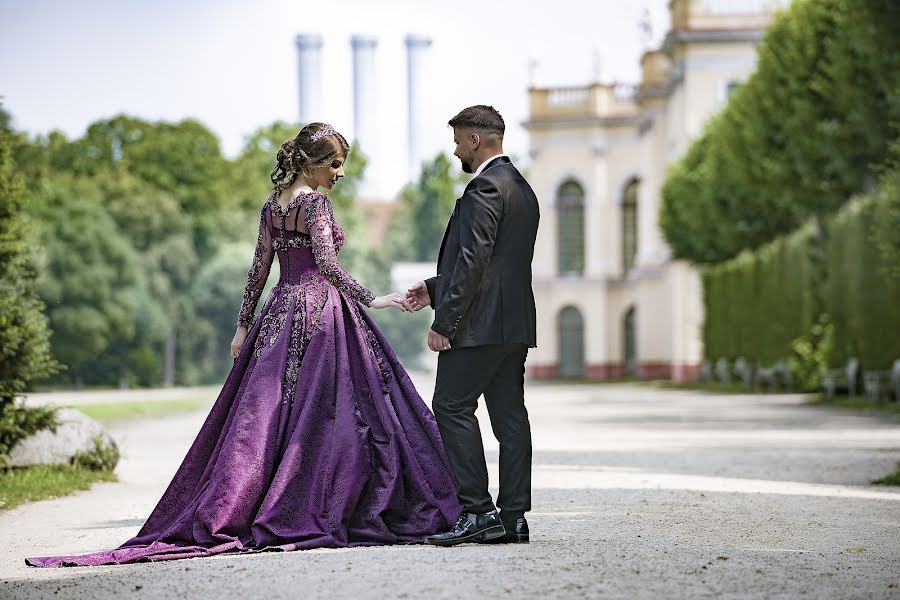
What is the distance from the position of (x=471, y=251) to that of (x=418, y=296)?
25.2 inches

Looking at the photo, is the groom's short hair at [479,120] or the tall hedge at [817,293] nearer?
the groom's short hair at [479,120]

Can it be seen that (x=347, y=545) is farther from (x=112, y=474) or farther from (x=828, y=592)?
(x=112, y=474)

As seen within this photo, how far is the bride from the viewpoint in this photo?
7996mm

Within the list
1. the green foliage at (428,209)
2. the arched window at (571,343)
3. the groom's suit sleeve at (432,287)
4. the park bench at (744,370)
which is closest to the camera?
the groom's suit sleeve at (432,287)

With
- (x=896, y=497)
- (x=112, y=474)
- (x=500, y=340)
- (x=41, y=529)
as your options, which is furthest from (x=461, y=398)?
(x=112, y=474)

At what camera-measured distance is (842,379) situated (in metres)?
30.4

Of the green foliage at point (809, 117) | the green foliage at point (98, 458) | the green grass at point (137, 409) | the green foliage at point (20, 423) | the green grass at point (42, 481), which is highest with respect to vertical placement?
the green foliage at point (809, 117)

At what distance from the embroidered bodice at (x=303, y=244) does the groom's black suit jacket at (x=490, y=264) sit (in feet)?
2.87

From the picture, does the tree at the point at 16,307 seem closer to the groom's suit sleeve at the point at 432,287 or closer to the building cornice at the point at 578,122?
the groom's suit sleeve at the point at 432,287

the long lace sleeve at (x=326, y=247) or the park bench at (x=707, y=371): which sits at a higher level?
the long lace sleeve at (x=326, y=247)

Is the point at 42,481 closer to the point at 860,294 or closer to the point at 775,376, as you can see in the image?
the point at 860,294

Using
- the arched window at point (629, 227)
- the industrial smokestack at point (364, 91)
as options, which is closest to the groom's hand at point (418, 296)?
the arched window at point (629, 227)

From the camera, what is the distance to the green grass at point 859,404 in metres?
25.5

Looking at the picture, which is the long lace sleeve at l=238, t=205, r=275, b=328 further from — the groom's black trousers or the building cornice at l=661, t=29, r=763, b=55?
the building cornice at l=661, t=29, r=763, b=55
